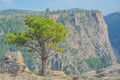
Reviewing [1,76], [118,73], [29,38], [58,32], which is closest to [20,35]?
[29,38]

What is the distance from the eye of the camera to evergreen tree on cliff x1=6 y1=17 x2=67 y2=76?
186ft

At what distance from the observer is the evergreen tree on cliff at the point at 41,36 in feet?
186

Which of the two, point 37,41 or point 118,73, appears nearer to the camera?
point 118,73

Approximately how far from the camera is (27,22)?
5822cm

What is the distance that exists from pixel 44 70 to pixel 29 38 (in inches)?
209

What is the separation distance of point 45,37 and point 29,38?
2.60m

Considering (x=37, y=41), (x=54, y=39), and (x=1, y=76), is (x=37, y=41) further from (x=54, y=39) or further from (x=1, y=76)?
(x=1, y=76)

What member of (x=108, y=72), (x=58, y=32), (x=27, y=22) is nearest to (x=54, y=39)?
(x=58, y=32)

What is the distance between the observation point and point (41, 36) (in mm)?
56375

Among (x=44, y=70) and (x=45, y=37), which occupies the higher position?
(x=45, y=37)

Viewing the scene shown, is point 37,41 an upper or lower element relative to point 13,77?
upper

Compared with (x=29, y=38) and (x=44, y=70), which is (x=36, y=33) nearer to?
(x=29, y=38)

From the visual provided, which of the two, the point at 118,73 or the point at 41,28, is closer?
the point at 118,73

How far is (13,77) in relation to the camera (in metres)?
41.0
